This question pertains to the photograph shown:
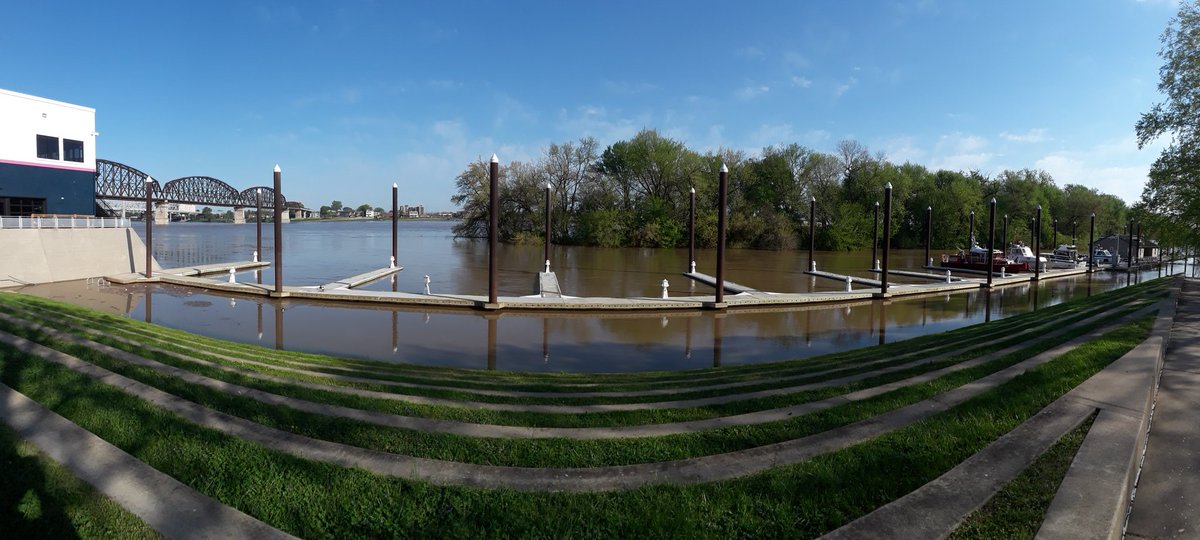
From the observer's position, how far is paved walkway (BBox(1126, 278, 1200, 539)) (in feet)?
11.0

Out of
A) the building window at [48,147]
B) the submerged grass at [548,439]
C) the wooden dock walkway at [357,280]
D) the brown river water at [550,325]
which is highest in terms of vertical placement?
the building window at [48,147]

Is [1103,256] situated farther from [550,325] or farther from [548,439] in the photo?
[548,439]

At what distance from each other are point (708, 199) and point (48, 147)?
55677mm

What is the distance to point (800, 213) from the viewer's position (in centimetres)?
6900

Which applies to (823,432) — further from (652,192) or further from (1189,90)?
(652,192)

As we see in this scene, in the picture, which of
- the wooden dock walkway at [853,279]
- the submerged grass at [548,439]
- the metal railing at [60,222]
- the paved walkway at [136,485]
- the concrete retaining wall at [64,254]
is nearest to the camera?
the paved walkway at [136,485]

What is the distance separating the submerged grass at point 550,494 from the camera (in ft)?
10.7

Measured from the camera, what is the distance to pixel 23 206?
30578mm

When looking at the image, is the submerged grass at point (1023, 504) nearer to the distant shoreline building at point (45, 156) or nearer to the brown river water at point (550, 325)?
the brown river water at point (550, 325)

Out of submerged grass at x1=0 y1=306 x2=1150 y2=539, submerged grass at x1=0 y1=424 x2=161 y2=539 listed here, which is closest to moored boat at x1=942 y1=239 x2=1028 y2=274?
submerged grass at x1=0 y1=306 x2=1150 y2=539

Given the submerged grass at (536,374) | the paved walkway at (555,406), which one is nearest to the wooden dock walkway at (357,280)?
the submerged grass at (536,374)

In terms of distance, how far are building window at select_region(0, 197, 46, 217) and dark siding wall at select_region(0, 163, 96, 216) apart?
342 millimetres

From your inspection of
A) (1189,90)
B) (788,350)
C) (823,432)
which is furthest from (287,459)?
(1189,90)

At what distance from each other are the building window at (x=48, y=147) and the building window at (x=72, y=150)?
1.24 ft
